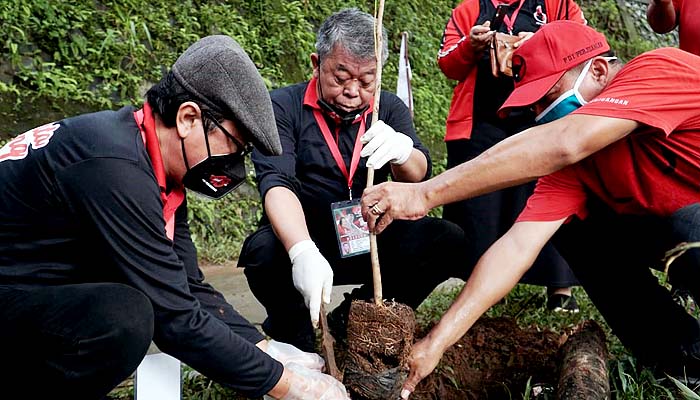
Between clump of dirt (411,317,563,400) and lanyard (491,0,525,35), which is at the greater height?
lanyard (491,0,525,35)

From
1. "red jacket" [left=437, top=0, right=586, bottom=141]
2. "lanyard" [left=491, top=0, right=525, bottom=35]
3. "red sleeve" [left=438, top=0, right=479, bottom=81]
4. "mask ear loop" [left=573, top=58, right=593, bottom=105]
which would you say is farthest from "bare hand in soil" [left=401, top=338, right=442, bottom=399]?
"lanyard" [left=491, top=0, right=525, bottom=35]

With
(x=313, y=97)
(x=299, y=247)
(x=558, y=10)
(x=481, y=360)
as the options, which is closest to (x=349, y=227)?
(x=299, y=247)

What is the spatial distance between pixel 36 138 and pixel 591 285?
223 cm

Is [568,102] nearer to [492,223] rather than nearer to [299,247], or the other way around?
[299,247]

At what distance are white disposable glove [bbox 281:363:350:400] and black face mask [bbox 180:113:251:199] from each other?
67 cm

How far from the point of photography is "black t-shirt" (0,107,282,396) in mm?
1938

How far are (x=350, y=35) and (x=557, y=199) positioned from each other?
1147mm

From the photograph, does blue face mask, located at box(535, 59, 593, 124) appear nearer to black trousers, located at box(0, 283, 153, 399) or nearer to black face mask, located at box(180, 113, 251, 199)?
black face mask, located at box(180, 113, 251, 199)

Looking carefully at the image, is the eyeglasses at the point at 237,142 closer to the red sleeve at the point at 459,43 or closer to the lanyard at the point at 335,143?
the lanyard at the point at 335,143

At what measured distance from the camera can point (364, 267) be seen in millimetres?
3211

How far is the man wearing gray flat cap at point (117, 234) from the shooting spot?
1965 mm

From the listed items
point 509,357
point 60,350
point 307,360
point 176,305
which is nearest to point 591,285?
point 509,357

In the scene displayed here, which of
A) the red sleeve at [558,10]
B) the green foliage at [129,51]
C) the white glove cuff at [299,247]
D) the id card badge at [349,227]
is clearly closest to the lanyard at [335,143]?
the id card badge at [349,227]

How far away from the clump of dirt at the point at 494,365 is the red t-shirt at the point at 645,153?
742 mm
